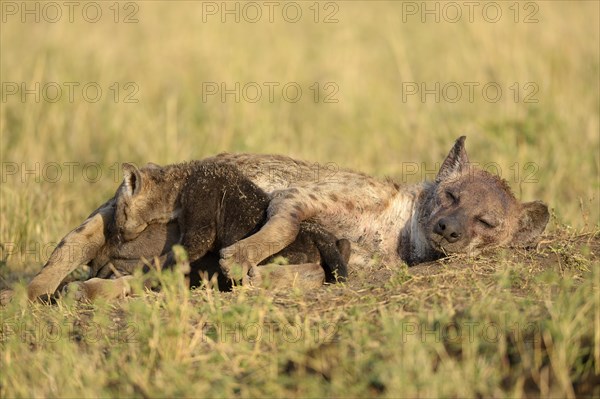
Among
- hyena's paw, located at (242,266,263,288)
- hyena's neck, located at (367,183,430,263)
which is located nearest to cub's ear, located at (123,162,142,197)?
hyena's paw, located at (242,266,263,288)

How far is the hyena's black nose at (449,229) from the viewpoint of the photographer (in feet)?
21.0

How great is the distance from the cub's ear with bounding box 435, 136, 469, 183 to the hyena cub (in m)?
1.14

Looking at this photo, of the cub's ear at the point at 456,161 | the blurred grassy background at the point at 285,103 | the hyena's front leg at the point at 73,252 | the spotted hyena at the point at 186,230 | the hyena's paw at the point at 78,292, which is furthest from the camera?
the blurred grassy background at the point at 285,103

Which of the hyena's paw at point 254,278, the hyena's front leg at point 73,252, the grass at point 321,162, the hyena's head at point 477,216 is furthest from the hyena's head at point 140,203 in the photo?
the hyena's head at point 477,216

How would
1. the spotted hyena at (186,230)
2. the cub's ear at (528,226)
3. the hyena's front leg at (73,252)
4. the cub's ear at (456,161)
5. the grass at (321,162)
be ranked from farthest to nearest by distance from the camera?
the cub's ear at (456,161), the cub's ear at (528,226), the hyena's front leg at (73,252), the spotted hyena at (186,230), the grass at (321,162)

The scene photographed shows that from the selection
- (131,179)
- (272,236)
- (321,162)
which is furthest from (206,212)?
(321,162)

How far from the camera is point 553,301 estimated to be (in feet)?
16.1

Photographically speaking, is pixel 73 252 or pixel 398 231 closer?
pixel 73 252

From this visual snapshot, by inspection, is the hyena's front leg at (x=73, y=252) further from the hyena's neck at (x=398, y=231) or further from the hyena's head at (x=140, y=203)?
the hyena's neck at (x=398, y=231)

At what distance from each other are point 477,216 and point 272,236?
1.44 metres

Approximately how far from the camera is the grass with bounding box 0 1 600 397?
14.4 feet

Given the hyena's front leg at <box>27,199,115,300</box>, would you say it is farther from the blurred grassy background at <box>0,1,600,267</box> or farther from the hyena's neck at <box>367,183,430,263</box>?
the hyena's neck at <box>367,183,430,263</box>

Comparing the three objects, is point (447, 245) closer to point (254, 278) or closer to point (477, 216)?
point (477, 216)

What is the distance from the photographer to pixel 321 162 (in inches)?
390
